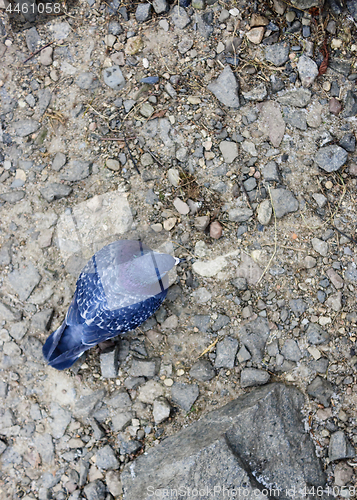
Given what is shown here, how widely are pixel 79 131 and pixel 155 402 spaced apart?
2.62 meters

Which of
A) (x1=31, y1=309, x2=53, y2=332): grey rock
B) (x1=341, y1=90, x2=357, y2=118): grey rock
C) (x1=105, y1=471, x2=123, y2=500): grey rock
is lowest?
(x1=105, y1=471, x2=123, y2=500): grey rock

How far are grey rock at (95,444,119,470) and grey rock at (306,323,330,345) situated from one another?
6.61 ft

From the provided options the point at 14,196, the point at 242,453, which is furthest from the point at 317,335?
the point at 14,196

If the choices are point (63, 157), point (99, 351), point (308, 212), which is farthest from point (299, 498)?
point (63, 157)

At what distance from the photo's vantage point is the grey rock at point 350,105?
3.69 metres

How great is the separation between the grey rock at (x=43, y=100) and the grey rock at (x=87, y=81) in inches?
12.5

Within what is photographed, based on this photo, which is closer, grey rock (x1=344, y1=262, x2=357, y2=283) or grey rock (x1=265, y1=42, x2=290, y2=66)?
grey rock (x1=344, y1=262, x2=357, y2=283)

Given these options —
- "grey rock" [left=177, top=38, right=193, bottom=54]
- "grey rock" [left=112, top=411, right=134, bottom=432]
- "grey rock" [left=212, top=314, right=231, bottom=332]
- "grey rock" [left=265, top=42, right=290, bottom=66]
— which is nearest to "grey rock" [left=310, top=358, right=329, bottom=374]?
"grey rock" [left=212, top=314, right=231, bottom=332]

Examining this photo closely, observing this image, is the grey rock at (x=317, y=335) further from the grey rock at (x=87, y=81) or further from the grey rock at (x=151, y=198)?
the grey rock at (x=87, y=81)

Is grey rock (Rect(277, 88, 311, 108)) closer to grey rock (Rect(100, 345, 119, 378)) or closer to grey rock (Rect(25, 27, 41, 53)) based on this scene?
grey rock (Rect(25, 27, 41, 53))

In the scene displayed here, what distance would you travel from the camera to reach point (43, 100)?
3.93 metres

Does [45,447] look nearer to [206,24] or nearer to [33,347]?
[33,347]

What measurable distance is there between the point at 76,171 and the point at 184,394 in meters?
2.29

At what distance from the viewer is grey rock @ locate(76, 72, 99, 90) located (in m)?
3.88
